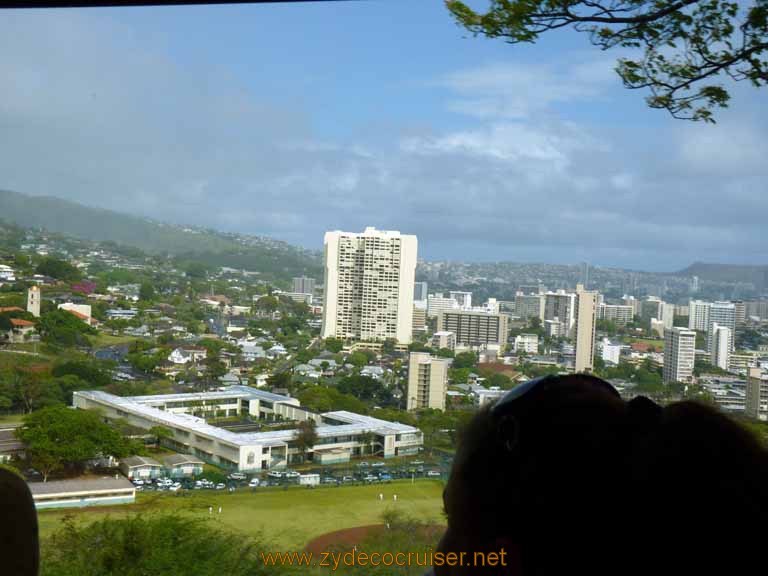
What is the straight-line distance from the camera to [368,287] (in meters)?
3.37

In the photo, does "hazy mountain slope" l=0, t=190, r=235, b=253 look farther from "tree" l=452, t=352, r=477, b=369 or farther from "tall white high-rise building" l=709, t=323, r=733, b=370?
"tall white high-rise building" l=709, t=323, r=733, b=370

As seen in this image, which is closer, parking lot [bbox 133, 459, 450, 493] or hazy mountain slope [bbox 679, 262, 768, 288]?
hazy mountain slope [bbox 679, 262, 768, 288]

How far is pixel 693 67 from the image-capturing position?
84.6 inches

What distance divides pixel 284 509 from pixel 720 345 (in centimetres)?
182

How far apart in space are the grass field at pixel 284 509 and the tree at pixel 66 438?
0.32 m

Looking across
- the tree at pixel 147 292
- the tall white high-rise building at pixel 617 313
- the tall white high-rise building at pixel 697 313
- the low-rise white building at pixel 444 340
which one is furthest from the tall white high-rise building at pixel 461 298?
the tree at pixel 147 292

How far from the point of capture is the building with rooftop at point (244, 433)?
9.00 feet

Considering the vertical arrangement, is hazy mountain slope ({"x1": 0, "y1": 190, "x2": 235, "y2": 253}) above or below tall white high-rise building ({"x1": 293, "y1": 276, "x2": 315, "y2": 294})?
above

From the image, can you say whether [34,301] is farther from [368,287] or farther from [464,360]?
[464,360]

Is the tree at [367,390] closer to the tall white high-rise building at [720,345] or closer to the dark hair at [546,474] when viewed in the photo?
the tall white high-rise building at [720,345]


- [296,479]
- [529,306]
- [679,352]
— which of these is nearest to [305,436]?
[296,479]

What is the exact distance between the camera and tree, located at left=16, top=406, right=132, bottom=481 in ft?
9.27

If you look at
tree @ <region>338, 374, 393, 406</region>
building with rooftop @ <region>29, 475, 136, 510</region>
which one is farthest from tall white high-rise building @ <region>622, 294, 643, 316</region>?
building with rooftop @ <region>29, 475, 136, 510</region>

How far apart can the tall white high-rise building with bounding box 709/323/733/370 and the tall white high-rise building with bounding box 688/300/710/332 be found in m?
0.07
